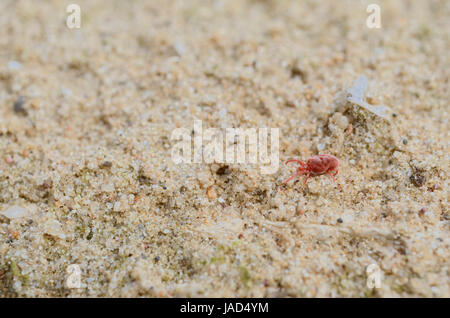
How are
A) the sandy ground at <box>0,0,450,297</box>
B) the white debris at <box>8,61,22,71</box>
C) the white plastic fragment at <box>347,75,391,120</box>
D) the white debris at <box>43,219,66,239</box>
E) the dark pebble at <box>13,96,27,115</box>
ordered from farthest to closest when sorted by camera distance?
the white debris at <box>8,61,22,71</box>, the dark pebble at <box>13,96,27,115</box>, the white plastic fragment at <box>347,75,391,120</box>, the white debris at <box>43,219,66,239</box>, the sandy ground at <box>0,0,450,297</box>

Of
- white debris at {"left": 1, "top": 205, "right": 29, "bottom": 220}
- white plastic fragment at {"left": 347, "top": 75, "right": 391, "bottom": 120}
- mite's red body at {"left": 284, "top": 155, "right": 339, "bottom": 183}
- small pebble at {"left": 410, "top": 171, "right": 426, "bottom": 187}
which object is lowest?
white debris at {"left": 1, "top": 205, "right": 29, "bottom": 220}

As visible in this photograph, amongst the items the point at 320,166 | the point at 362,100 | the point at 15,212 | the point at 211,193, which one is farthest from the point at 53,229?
the point at 362,100

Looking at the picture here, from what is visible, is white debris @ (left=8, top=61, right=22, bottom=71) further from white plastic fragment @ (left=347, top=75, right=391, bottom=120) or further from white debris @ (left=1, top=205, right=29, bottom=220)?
white plastic fragment @ (left=347, top=75, right=391, bottom=120)

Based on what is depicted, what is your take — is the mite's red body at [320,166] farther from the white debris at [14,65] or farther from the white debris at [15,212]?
the white debris at [14,65]

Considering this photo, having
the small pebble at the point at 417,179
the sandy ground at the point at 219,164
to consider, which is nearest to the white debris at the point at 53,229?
the sandy ground at the point at 219,164

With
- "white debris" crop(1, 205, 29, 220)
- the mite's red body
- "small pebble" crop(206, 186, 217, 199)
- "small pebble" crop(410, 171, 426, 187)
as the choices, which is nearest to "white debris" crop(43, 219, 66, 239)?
"white debris" crop(1, 205, 29, 220)
